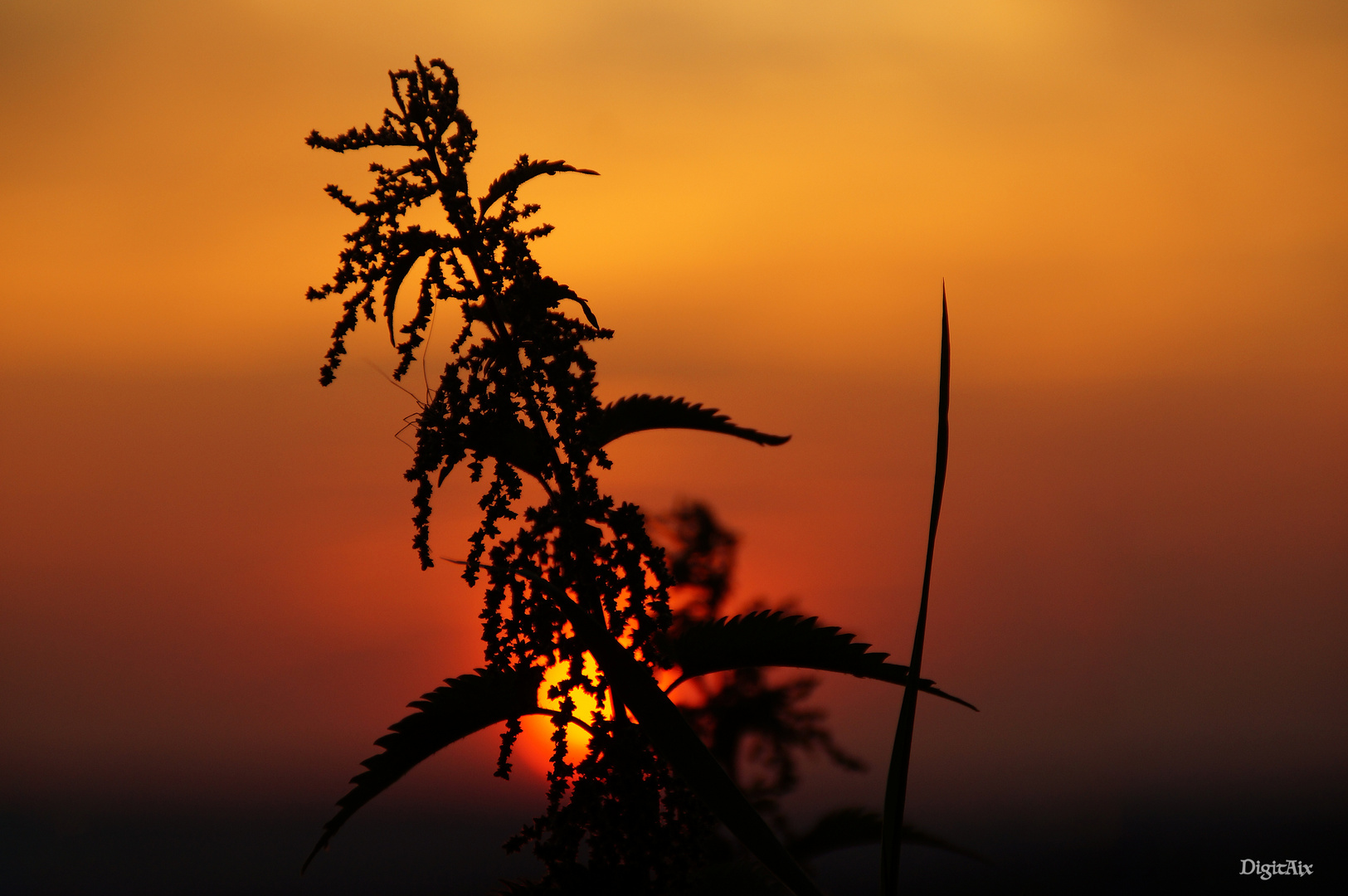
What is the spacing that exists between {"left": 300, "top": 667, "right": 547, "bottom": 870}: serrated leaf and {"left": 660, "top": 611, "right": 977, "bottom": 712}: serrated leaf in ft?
1.48

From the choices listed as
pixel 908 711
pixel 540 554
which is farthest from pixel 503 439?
pixel 908 711

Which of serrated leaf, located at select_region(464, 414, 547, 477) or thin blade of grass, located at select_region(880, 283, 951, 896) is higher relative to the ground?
serrated leaf, located at select_region(464, 414, 547, 477)

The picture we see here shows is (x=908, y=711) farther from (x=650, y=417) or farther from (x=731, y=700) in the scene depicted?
(x=731, y=700)

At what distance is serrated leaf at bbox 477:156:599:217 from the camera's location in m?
3.05

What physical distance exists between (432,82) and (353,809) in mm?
2192

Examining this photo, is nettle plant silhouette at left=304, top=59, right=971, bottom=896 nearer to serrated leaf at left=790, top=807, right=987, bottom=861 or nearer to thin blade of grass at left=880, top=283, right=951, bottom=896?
thin blade of grass at left=880, top=283, right=951, bottom=896

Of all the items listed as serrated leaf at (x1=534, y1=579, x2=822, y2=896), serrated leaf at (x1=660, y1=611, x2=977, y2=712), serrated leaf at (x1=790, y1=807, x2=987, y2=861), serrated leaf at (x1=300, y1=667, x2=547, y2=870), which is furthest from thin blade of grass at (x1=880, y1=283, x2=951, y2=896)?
serrated leaf at (x1=790, y1=807, x2=987, y2=861)

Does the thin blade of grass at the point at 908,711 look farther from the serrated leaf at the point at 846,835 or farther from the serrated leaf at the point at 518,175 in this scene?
the serrated leaf at the point at 846,835

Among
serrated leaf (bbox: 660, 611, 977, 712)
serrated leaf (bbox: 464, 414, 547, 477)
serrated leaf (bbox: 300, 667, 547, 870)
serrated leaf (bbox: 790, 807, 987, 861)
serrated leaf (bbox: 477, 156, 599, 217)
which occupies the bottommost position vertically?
serrated leaf (bbox: 790, 807, 987, 861)

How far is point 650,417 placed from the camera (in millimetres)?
3236

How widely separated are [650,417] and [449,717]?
113 centimetres

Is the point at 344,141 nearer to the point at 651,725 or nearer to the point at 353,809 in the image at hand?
the point at 353,809

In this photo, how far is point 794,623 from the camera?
118 inches

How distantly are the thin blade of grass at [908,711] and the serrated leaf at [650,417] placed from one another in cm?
118
